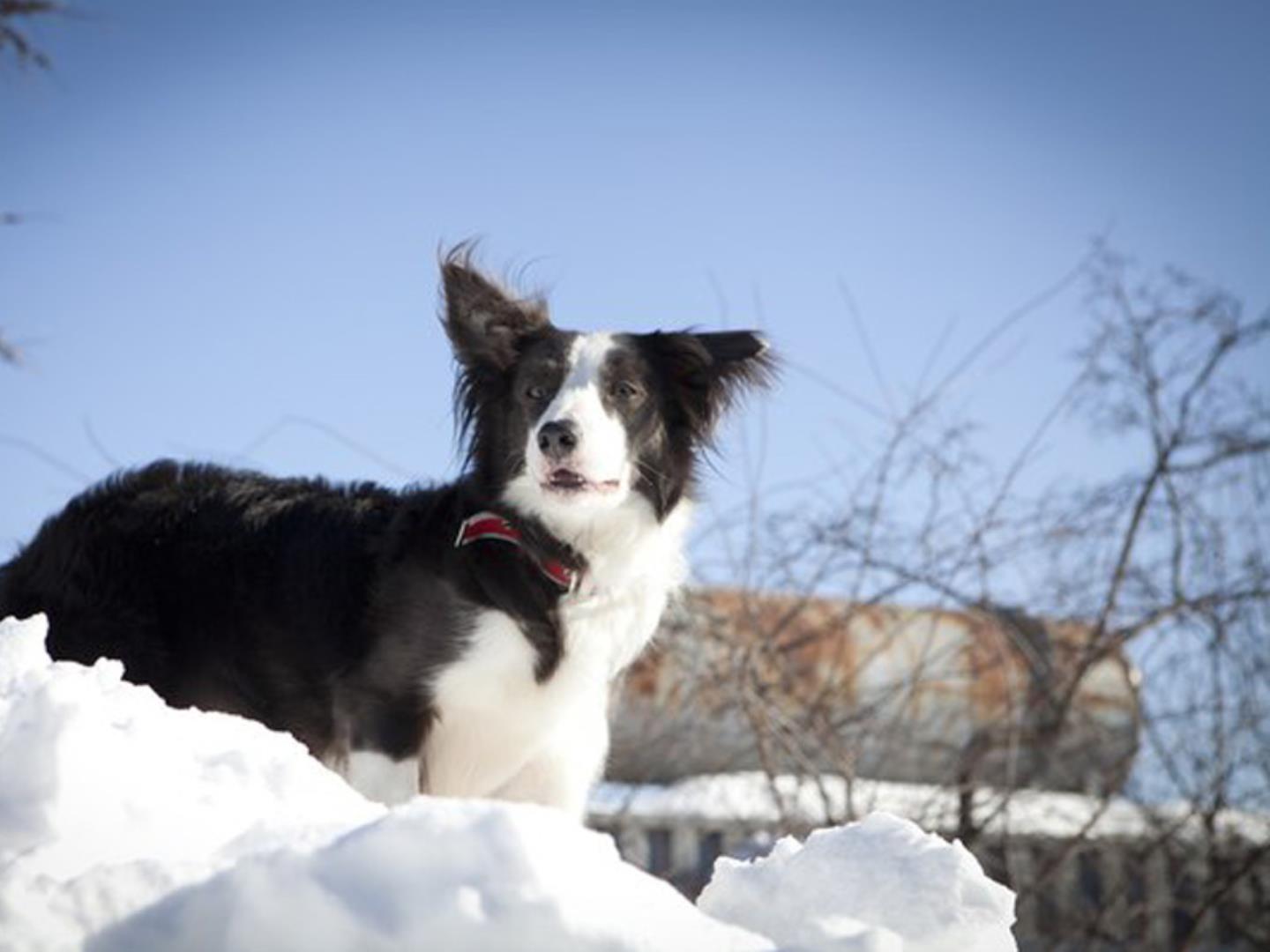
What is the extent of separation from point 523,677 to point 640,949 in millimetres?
2648

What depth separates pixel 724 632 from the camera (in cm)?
618

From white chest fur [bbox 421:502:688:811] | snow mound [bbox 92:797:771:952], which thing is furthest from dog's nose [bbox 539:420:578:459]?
snow mound [bbox 92:797:771:952]

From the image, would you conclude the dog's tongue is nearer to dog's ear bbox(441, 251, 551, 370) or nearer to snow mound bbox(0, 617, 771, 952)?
dog's ear bbox(441, 251, 551, 370)

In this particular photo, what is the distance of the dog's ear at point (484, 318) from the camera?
180 inches

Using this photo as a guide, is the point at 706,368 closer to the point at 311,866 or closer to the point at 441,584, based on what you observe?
the point at 441,584

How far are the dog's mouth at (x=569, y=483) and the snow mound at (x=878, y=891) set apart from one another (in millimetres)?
2066

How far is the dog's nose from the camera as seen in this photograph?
4.06 meters

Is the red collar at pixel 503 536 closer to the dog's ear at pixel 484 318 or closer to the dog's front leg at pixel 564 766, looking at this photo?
the dog's front leg at pixel 564 766

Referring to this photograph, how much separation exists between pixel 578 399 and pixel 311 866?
2.61m

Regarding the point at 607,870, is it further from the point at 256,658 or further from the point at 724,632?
the point at 724,632

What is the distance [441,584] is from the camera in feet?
14.0

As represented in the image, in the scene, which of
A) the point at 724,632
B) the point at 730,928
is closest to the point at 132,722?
the point at 730,928

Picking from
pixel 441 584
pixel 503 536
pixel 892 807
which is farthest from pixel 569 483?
pixel 892 807

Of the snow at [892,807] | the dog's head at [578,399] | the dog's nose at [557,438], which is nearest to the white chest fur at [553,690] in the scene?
the dog's head at [578,399]
